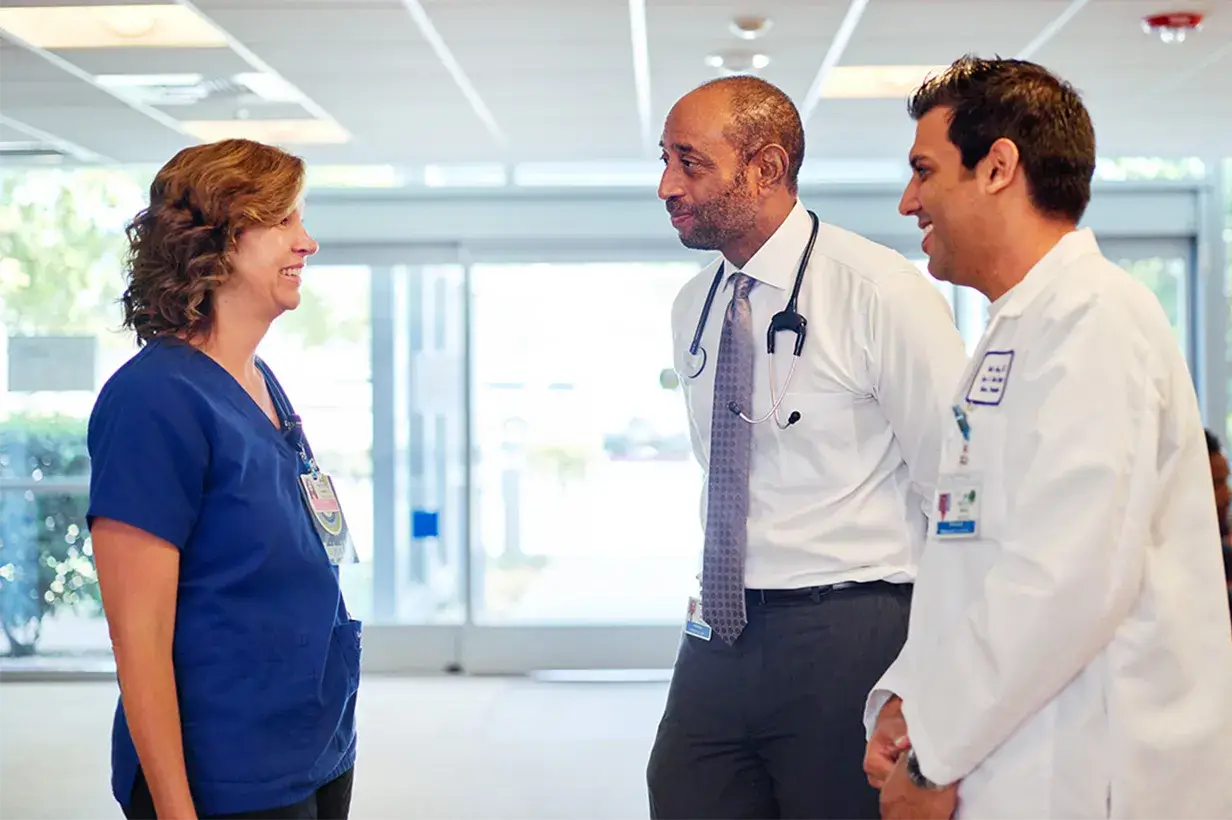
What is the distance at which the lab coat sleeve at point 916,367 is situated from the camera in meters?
1.79

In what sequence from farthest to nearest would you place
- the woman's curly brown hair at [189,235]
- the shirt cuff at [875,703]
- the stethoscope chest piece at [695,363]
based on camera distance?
the stethoscope chest piece at [695,363]
the woman's curly brown hair at [189,235]
the shirt cuff at [875,703]

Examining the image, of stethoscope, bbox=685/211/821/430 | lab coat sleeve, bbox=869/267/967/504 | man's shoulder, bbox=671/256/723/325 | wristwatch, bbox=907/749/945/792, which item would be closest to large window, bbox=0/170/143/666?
man's shoulder, bbox=671/256/723/325

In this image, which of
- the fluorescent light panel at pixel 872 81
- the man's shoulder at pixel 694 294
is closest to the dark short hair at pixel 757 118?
the man's shoulder at pixel 694 294

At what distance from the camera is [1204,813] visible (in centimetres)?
127

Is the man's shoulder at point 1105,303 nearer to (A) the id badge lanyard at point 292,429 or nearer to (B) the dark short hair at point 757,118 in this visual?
(B) the dark short hair at point 757,118

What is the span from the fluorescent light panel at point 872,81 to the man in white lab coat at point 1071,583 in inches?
143

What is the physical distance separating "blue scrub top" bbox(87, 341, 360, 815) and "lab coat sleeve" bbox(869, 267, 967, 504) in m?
0.89

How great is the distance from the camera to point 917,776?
4.40 feet

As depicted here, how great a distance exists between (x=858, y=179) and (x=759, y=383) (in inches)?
209

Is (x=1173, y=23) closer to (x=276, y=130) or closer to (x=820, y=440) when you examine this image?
(x=820, y=440)

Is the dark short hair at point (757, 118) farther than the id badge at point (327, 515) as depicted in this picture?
Yes

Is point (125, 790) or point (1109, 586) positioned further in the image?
point (125, 790)

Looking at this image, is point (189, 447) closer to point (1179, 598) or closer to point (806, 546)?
point (806, 546)

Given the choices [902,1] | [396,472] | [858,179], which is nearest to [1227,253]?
[858,179]
